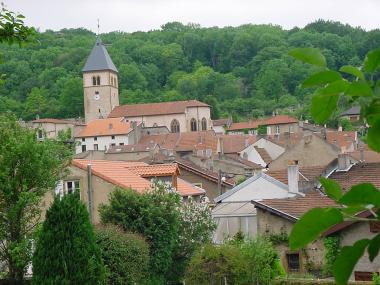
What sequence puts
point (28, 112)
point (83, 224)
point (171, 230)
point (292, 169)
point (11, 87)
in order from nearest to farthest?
1. point (83, 224)
2. point (171, 230)
3. point (292, 169)
4. point (28, 112)
5. point (11, 87)

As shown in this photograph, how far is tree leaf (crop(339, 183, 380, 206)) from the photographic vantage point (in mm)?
1844

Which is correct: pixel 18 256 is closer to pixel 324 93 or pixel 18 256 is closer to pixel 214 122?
pixel 324 93

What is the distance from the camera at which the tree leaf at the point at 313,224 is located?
1.82 metres

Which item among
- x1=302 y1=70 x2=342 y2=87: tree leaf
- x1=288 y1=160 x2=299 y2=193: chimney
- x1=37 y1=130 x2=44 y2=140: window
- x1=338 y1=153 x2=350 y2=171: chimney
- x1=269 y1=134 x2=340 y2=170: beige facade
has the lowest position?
x1=302 y1=70 x2=342 y2=87: tree leaf

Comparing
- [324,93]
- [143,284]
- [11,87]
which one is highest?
[11,87]

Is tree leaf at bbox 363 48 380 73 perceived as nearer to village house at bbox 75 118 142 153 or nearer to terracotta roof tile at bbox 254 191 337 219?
terracotta roof tile at bbox 254 191 337 219

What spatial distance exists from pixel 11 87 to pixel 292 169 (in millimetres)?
163695

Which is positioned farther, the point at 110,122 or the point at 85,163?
the point at 110,122

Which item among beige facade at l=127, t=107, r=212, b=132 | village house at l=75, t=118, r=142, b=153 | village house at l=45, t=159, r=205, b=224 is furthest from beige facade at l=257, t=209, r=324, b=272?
beige facade at l=127, t=107, r=212, b=132

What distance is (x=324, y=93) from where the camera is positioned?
1.95 metres

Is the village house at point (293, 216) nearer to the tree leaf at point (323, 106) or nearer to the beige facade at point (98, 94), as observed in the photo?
the tree leaf at point (323, 106)

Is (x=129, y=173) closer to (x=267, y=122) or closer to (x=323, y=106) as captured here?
(x=323, y=106)

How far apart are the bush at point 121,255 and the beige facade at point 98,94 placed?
119m

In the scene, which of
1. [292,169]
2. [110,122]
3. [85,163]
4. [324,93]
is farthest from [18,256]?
[110,122]
